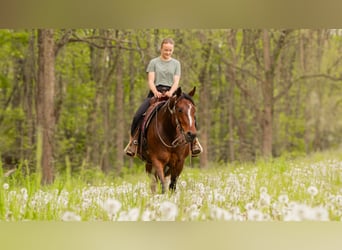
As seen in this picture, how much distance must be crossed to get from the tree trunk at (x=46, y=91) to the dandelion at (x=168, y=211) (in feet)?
6.71

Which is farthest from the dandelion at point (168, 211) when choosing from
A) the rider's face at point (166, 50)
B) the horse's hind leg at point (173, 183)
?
the rider's face at point (166, 50)

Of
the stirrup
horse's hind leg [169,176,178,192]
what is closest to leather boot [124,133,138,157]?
the stirrup

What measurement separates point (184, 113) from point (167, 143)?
372 millimetres

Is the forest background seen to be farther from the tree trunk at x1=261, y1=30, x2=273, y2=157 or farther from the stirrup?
the stirrup

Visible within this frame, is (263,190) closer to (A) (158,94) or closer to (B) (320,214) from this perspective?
(B) (320,214)

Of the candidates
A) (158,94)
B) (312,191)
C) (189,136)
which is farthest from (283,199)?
(158,94)

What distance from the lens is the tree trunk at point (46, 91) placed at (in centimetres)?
514

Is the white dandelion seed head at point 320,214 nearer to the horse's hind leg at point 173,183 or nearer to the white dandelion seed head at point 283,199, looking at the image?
the white dandelion seed head at point 283,199

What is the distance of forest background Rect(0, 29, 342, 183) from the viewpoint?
5199 mm

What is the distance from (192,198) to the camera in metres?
3.64

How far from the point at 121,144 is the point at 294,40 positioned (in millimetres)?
2833

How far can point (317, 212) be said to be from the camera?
122 inches
